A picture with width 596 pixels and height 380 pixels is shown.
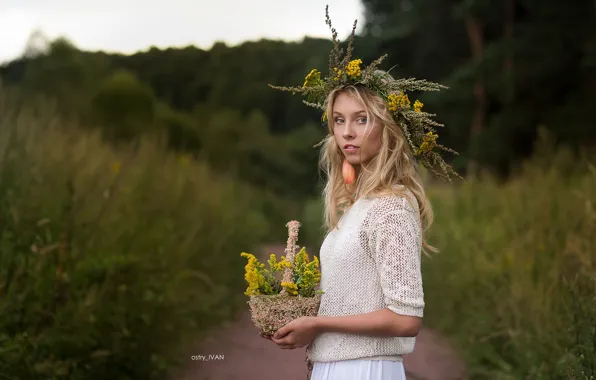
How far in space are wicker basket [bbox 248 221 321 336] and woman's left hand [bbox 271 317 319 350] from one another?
0.03 meters

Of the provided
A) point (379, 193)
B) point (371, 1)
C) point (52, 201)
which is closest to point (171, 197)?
point (52, 201)

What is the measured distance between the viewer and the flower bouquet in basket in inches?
80.7

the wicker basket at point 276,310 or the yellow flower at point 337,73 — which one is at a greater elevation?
the yellow flower at point 337,73

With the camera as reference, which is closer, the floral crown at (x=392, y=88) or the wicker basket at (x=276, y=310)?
the wicker basket at (x=276, y=310)

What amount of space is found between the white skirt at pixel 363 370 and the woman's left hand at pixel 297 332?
0.13m

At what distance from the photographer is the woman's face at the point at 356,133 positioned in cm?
219

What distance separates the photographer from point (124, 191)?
218 inches

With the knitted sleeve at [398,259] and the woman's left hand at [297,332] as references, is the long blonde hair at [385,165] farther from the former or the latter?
the woman's left hand at [297,332]

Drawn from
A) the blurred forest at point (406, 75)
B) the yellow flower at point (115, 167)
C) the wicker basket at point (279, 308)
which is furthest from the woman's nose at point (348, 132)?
the blurred forest at point (406, 75)

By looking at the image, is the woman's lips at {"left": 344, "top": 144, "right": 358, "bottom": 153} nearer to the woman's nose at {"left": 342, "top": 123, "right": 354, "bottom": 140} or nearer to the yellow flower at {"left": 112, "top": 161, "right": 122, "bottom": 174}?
the woman's nose at {"left": 342, "top": 123, "right": 354, "bottom": 140}

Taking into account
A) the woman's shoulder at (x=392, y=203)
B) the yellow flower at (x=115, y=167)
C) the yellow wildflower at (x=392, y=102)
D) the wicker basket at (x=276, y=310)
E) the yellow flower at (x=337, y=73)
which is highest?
the yellow flower at (x=115, y=167)

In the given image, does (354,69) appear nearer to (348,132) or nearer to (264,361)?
(348,132)

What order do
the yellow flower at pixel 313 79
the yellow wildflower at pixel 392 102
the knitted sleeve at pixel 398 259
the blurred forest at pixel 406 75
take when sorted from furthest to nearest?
1. the blurred forest at pixel 406 75
2. the yellow flower at pixel 313 79
3. the yellow wildflower at pixel 392 102
4. the knitted sleeve at pixel 398 259

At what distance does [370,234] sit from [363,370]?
1.24 ft
